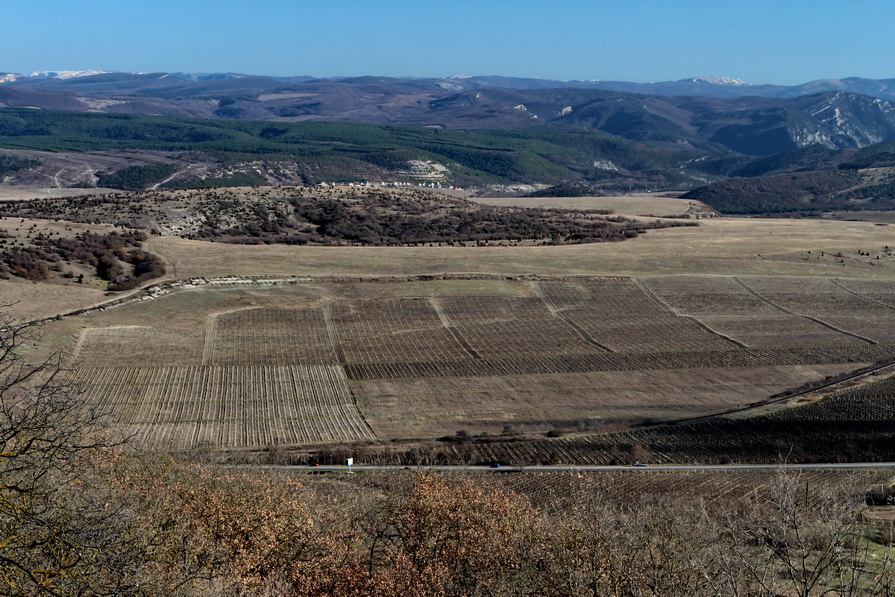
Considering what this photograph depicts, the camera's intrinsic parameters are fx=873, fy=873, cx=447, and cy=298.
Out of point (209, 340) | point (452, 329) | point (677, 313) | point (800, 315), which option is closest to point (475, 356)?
point (452, 329)

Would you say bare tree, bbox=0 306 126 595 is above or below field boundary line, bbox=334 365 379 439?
above

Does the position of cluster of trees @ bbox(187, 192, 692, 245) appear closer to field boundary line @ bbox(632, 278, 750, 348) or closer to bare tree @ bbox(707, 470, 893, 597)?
field boundary line @ bbox(632, 278, 750, 348)

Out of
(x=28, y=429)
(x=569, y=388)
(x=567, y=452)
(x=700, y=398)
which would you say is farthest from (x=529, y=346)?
(x=28, y=429)

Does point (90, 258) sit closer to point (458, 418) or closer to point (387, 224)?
point (387, 224)

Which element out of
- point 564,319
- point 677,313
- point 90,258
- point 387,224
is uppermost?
point 90,258

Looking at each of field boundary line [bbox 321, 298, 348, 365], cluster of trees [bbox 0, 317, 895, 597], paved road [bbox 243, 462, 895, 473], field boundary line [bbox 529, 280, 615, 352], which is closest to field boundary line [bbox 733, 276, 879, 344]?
field boundary line [bbox 529, 280, 615, 352]

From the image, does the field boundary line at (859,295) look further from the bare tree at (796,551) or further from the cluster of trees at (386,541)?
the cluster of trees at (386,541)
